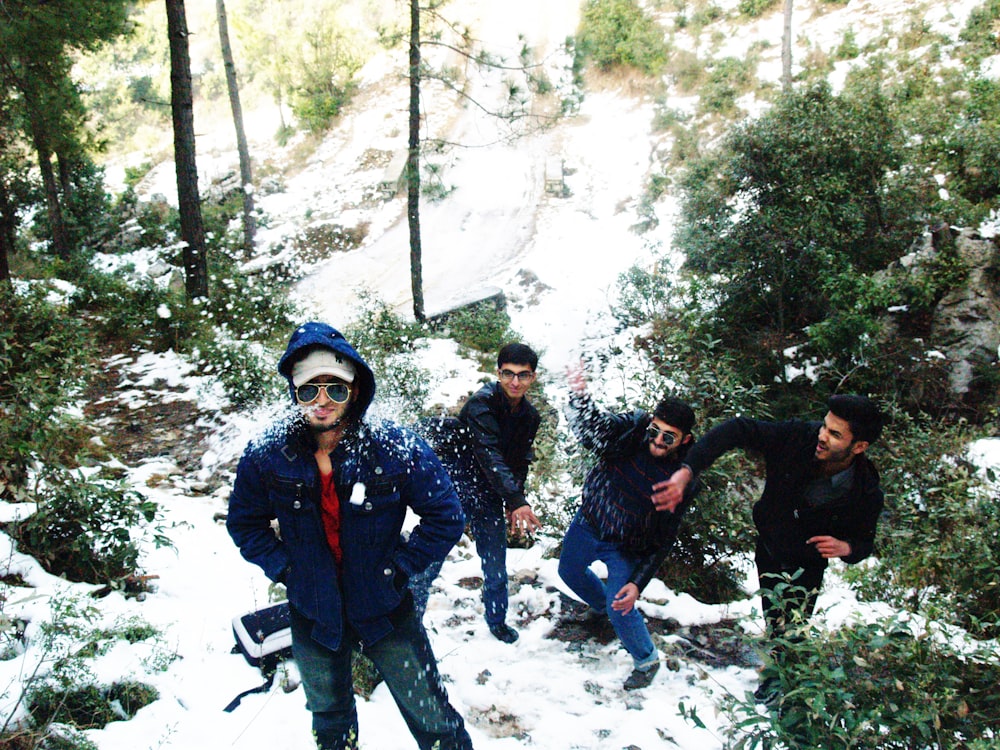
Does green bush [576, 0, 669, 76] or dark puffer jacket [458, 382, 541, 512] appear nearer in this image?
dark puffer jacket [458, 382, 541, 512]

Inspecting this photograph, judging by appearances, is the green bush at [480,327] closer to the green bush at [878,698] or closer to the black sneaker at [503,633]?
the black sneaker at [503,633]

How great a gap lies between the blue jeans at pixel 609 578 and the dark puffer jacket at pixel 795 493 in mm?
736

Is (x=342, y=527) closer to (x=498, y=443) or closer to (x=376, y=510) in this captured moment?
(x=376, y=510)

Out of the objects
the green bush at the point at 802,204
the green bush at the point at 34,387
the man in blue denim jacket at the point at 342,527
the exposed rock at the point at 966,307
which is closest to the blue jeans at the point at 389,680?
the man in blue denim jacket at the point at 342,527

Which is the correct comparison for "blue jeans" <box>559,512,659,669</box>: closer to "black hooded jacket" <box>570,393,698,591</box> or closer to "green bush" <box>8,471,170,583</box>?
"black hooded jacket" <box>570,393,698,591</box>

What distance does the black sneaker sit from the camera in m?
3.85

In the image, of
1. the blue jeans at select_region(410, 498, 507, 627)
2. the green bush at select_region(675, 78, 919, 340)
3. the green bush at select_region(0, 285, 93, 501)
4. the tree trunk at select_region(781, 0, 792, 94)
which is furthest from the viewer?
the tree trunk at select_region(781, 0, 792, 94)

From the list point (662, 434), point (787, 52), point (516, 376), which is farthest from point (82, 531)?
Answer: point (787, 52)

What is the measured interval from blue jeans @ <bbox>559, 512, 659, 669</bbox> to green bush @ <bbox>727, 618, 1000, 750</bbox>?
1023 millimetres

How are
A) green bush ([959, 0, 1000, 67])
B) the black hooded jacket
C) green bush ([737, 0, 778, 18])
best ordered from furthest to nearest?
green bush ([737, 0, 778, 18])
green bush ([959, 0, 1000, 67])
the black hooded jacket

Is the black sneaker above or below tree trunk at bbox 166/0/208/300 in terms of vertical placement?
below

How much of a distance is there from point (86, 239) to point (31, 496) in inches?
721

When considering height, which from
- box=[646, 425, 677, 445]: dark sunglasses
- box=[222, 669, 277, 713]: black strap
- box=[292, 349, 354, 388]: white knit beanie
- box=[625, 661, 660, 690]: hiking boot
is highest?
box=[292, 349, 354, 388]: white knit beanie

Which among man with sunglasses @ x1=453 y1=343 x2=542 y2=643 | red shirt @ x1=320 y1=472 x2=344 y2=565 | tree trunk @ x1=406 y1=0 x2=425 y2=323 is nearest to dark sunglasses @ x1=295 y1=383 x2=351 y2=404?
red shirt @ x1=320 y1=472 x2=344 y2=565
